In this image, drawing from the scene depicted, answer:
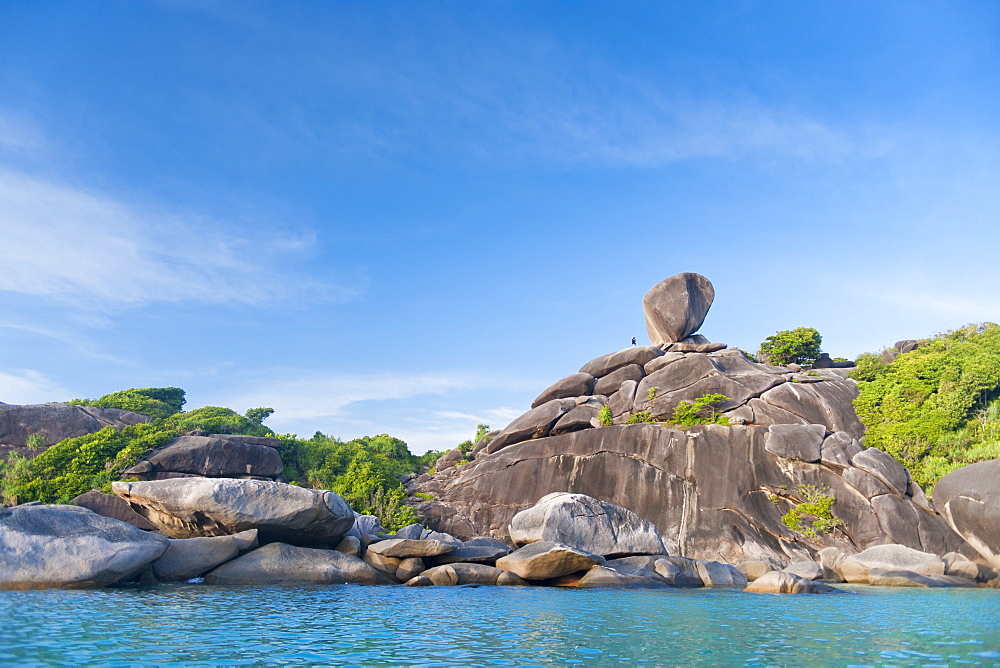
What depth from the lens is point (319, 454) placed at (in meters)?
36.5

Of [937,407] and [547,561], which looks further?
[937,407]

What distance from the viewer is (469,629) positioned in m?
11.1

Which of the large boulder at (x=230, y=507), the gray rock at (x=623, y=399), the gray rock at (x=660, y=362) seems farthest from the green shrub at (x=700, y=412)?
the large boulder at (x=230, y=507)

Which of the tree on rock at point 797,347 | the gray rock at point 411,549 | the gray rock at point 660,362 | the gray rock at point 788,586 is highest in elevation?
the tree on rock at point 797,347

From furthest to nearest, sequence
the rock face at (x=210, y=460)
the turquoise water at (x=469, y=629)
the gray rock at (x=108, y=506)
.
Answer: the rock face at (x=210, y=460) → the gray rock at (x=108, y=506) → the turquoise water at (x=469, y=629)

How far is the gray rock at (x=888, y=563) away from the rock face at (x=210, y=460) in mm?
24779

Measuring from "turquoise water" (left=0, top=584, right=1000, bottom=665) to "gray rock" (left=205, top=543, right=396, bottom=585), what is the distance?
5.07ft

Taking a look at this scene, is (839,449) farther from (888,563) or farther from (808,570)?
(808,570)

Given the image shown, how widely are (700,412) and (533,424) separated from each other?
8.63 m

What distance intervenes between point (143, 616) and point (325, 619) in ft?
9.77

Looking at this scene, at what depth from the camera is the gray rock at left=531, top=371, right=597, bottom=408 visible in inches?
1528

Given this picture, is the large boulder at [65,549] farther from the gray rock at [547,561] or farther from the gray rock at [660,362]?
the gray rock at [660,362]

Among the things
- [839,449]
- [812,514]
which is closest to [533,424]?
[812,514]

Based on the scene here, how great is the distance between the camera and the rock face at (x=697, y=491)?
27.5 meters
